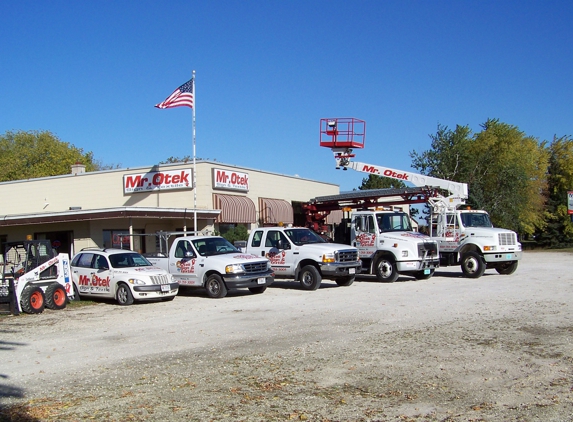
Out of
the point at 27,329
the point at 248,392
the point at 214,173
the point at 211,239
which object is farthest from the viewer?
the point at 214,173

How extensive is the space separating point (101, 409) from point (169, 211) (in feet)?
71.6

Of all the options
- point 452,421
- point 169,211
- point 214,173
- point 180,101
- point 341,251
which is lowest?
point 452,421

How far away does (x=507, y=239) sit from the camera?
23.3 metres

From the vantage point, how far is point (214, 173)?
31125mm

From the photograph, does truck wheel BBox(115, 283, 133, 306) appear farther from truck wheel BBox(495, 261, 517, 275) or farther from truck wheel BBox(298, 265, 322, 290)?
truck wheel BBox(495, 261, 517, 275)

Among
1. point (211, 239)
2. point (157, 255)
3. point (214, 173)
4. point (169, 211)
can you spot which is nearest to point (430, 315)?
point (211, 239)

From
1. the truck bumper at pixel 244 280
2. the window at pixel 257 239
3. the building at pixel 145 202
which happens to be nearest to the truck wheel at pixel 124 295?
the truck bumper at pixel 244 280

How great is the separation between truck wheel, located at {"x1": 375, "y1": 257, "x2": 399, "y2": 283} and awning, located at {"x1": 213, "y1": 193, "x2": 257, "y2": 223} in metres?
11.4

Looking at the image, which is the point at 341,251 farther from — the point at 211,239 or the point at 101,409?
the point at 101,409

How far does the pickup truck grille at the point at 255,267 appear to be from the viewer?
703 inches

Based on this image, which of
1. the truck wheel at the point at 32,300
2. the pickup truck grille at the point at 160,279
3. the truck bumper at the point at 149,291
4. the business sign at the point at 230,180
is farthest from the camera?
the business sign at the point at 230,180

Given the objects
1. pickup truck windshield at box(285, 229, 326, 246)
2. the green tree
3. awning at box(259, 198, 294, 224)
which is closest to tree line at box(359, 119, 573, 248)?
the green tree

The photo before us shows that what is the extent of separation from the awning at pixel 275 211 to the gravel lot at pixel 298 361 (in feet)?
59.6

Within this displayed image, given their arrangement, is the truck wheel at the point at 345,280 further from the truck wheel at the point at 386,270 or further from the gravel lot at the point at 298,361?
the gravel lot at the point at 298,361
